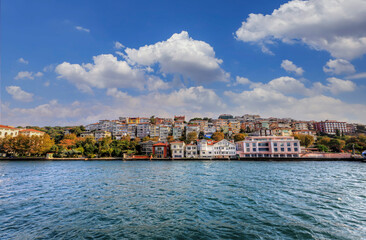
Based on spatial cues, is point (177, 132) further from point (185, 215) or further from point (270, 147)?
point (185, 215)

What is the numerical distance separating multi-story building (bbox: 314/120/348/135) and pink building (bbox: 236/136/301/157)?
2838 inches

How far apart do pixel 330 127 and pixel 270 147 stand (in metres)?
82.2

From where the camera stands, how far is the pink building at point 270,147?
5681 cm

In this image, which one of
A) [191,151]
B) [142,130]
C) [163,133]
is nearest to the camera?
[191,151]

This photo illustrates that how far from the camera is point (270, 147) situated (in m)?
58.1

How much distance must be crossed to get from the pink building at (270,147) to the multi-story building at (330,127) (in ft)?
237

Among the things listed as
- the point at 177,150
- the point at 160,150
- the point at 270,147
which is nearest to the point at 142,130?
the point at 160,150

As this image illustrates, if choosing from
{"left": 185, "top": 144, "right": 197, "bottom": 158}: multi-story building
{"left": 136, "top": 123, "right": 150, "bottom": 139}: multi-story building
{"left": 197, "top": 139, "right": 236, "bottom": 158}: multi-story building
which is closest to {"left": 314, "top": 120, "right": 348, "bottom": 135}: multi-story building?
{"left": 197, "top": 139, "right": 236, "bottom": 158}: multi-story building

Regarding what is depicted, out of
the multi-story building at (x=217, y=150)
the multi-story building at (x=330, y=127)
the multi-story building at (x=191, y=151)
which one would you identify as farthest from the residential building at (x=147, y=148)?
the multi-story building at (x=330, y=127)

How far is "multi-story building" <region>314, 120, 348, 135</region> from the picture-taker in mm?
110938

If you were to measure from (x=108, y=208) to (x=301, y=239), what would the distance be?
Result: 28.9 feet

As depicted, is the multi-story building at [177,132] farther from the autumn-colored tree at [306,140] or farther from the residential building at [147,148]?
the autumn-colored tree at [306,140]

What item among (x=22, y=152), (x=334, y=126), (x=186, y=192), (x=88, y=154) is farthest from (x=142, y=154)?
(x=334, y=126)

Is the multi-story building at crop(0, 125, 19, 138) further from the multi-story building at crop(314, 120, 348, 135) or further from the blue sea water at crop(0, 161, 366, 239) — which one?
the multi-story building at crop(314, 120, 348, 135)
